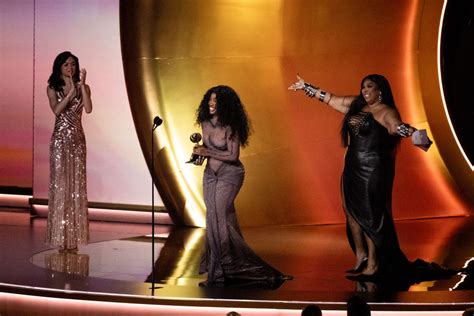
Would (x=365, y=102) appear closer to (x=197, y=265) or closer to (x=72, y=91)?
(x=197, y=265)

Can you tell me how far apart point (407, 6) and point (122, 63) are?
3363 mm

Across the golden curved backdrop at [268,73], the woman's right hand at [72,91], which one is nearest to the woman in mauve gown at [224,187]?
the woman's right hand at [72,91]

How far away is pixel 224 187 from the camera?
28.7 feet

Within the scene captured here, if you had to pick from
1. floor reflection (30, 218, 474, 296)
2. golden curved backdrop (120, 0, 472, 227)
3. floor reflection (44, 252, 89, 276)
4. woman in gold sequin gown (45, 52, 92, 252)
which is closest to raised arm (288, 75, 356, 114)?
floor reflection (30, 218, 474, 296)

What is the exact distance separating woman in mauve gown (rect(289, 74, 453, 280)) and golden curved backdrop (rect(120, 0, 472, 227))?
336 centimetres

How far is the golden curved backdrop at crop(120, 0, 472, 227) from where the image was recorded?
12.3 metres

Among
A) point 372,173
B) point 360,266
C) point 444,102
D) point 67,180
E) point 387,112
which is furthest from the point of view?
point 444,102

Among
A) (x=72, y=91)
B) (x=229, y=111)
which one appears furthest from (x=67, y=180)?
(x=229, y=111)

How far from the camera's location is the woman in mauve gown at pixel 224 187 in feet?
28.6

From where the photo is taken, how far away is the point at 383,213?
9094 mm

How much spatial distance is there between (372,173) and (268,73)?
3616 mm

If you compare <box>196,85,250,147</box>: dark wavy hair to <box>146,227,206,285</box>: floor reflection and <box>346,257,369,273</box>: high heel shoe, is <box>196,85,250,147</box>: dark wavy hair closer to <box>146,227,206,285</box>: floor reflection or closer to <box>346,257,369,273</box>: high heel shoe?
<box>146,227,206,285</box>: floor reflection

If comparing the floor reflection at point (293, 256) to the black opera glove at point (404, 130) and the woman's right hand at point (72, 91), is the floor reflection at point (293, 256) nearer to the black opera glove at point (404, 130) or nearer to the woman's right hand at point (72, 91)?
the black opera glove at point (404, 130)

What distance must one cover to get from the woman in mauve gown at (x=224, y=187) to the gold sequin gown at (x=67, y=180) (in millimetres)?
1911
